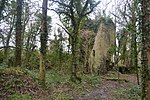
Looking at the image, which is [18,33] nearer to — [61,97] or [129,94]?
[61,97]

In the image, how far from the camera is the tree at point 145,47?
8.55 meters

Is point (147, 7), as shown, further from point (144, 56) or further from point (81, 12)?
point (81, 12)

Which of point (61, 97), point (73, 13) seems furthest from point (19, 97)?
point (73, 13)

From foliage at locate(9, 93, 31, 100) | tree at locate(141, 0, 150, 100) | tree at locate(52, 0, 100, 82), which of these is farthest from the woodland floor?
tree at locate(141, 0, 150, 100)

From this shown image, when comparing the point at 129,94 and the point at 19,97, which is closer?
the point at 19,97

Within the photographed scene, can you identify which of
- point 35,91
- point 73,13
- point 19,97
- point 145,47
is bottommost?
point 19,97

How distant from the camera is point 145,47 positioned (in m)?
8.61

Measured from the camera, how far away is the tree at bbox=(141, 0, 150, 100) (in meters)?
8.55

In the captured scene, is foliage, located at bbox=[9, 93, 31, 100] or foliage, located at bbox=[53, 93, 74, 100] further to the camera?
foliage, located at bbox=[53, 93, 74, 100]

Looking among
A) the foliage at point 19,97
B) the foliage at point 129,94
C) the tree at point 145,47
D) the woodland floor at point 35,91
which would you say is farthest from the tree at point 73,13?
the tree at point 145,47

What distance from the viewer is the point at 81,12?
17469 millimetres

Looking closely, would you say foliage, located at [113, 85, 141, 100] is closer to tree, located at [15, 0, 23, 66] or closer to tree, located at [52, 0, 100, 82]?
tree, located at [52, 0, 100, 82]

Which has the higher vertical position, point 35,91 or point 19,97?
point 35,91

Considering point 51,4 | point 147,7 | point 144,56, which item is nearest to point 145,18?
point 147,7
